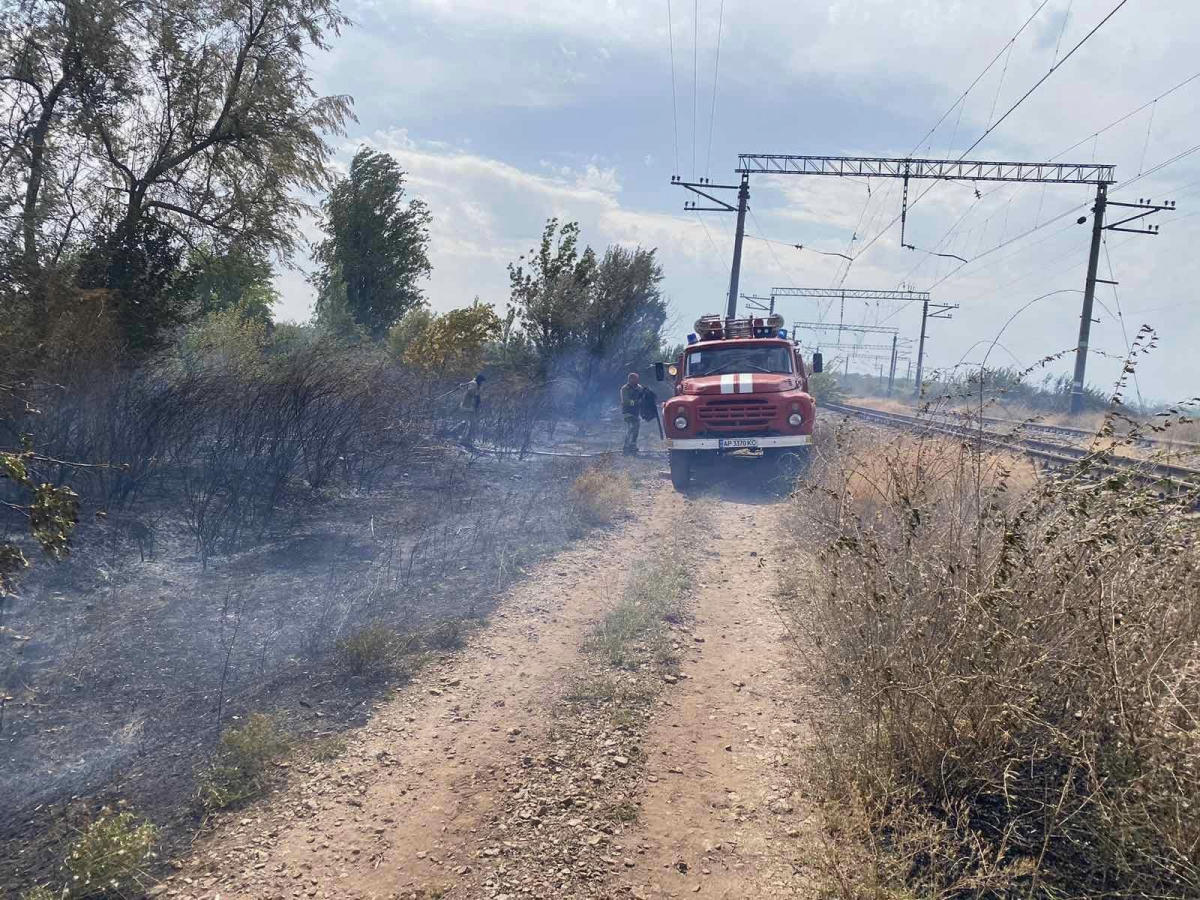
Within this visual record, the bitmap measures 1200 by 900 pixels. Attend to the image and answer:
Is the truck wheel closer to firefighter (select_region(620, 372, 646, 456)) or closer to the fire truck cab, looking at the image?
the fire truck cab

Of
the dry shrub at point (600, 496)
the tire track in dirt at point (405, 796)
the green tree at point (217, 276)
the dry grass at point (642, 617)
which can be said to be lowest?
the tire track in dirt at point (405, 796)

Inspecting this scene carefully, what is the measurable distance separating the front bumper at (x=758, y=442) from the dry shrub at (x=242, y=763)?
931 cm

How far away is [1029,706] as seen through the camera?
3.11 m

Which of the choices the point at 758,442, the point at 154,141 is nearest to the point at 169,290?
the point at 154,141

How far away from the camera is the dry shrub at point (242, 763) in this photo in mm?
4004

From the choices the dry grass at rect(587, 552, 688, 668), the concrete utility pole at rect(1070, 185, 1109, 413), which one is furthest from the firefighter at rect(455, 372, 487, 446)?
the concrete utility pole at rect(1070, 185, 1109, 413)

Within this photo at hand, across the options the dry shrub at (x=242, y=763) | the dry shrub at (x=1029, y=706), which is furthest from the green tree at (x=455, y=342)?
the dry shrub at (x=1029, y=706)

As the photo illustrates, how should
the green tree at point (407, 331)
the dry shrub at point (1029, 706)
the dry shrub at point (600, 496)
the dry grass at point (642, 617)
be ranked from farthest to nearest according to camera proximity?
the green tree at point (407, 331) → the dry shrub at point (600, 496) → the dry grass at point (642, 617) → the dry shrub at point (1029, 706)

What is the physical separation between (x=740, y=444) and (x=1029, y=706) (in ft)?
32.7

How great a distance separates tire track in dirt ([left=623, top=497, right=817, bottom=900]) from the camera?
3.45 metres

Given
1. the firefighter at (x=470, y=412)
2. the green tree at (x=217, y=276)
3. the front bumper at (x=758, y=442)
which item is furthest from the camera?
the firefighter at (x=470, y=412)

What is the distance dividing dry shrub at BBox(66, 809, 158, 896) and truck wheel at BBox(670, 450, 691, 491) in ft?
35.0

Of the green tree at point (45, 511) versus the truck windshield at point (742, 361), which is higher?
the truck windshield at point (742, 361)

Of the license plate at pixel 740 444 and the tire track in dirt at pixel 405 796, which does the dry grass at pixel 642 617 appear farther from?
the license plate at pixel 740 444
